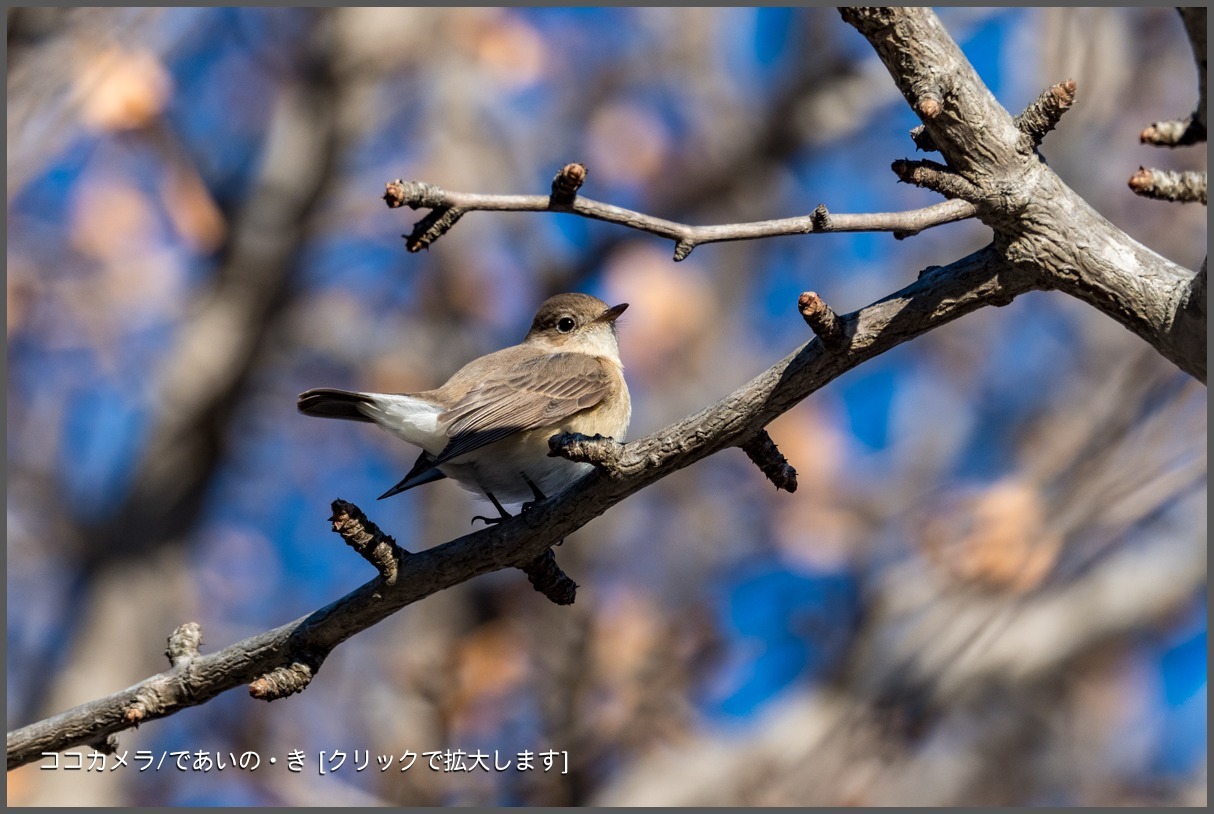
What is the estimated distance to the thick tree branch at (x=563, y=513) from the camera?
2990 mm

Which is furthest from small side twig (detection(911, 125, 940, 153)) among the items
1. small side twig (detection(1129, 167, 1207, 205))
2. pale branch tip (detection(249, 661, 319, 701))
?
pale branch tip (detection(249, 661, 319, 701))

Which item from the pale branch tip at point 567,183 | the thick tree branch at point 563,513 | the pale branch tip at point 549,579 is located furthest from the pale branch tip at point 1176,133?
the pale branch tip at point 549,579

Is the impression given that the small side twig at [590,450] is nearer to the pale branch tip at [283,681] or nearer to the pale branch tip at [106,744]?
the pale branch tip at [283,681]

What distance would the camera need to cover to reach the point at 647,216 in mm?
2914

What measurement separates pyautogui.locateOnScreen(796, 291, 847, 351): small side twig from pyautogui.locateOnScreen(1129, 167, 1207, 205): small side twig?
805 millimetres

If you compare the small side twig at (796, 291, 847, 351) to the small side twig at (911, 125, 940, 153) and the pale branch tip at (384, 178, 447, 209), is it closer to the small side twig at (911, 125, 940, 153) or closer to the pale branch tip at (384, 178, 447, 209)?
the small side twig at (911, 125, 940, 153)

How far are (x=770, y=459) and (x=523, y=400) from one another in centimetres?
210

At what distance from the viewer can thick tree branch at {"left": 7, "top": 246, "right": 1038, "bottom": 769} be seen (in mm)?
2990

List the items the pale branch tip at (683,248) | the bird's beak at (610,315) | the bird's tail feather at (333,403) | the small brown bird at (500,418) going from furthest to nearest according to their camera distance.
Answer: the bird's beak at (610,315)
the small brown bird at (500,418)
the bird's tail feather at (333,403)
the pale branch tip at (683,248)

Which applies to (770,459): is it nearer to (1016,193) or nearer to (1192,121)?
(1016,193)

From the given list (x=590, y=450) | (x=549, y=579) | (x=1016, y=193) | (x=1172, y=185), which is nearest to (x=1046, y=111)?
(x=1016, y=193)

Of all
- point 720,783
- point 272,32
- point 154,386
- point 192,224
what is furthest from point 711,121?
point 720,783

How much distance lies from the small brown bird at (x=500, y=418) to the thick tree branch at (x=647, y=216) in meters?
2.05

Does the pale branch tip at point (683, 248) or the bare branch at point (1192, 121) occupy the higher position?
the bare branch at point (1192, 121)
